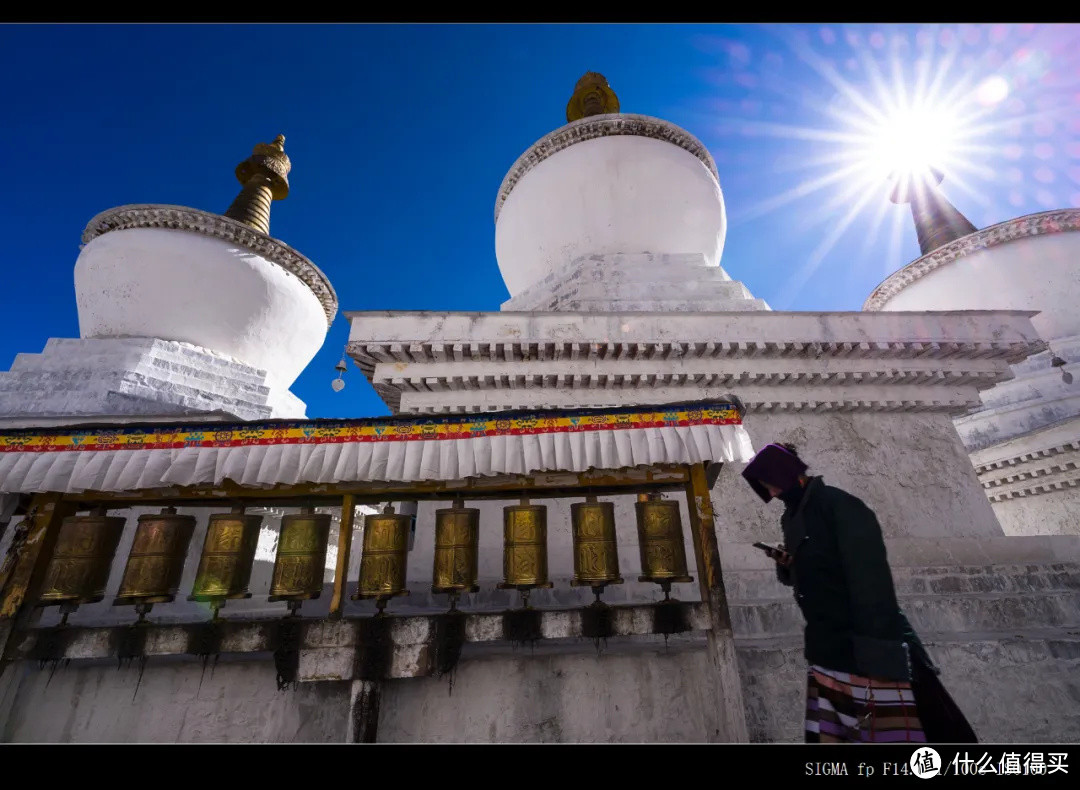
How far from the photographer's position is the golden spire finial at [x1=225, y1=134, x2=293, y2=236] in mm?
12055

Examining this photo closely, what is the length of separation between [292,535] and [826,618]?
11.1 ft

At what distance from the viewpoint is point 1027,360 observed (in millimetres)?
11062

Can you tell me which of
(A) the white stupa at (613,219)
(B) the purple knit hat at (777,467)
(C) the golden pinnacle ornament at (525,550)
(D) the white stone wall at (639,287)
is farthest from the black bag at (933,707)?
(A) the white stupa at (613,219)

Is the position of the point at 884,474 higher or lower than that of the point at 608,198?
lower

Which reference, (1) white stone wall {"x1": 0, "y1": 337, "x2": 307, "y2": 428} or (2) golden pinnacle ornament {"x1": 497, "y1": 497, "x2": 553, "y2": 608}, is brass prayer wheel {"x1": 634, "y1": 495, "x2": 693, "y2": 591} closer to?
(2) golden pinnacle ornament {"x1": 497, "y1": 497, "x2": 553, "y2": 608}

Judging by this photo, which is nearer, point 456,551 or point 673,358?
point 456,551

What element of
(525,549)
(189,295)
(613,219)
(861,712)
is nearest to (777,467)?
(861,712)

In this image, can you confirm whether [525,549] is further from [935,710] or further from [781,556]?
[935,710]

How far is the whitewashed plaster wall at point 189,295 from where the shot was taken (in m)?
9.00

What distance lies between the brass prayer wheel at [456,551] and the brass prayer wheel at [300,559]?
77cm

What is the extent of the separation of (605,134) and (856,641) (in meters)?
10.7

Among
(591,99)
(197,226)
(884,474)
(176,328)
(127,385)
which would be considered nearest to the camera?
(884,474)
